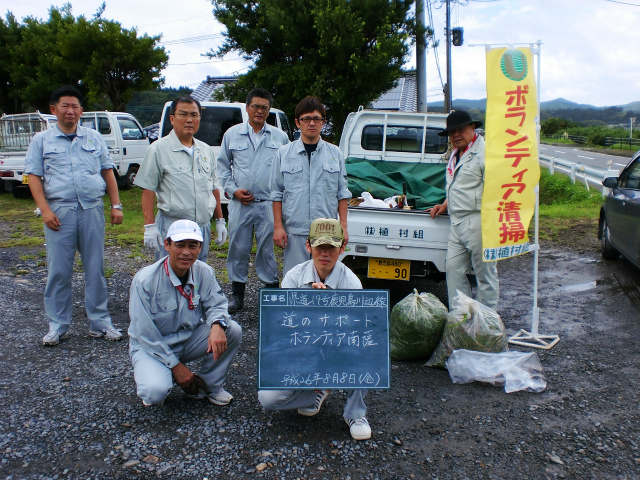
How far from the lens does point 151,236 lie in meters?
4.18

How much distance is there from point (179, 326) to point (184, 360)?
25 centimetres

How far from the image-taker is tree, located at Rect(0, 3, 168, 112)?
18156mm

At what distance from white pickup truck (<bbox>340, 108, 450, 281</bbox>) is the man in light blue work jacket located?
7.11 ft

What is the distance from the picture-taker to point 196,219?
14.3 ft

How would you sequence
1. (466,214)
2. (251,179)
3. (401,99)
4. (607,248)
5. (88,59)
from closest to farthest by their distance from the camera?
(466,214)
(251,179)
(607,248)
(88,59)
(401,99)

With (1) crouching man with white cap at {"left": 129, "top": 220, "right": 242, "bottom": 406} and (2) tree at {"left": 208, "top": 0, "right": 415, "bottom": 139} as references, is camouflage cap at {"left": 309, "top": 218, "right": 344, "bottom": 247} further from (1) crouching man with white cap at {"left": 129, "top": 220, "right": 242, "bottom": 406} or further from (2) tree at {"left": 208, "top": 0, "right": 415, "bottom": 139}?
(2) tree at {"left": 208, "top": 0, "right": 415, "bottom": 139}

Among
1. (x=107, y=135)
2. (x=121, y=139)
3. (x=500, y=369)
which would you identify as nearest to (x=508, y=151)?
(x=500, y=369)

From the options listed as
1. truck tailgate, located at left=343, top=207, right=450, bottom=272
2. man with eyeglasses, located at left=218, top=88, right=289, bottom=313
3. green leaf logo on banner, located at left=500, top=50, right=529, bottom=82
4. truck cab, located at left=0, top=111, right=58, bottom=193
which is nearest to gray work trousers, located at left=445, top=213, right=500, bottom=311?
truck tailgate, located at left=343, top=207, right=450, bottom=272

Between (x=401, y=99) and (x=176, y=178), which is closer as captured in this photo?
(x=176, y=178)

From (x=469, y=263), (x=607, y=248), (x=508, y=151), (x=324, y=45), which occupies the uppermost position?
(x=324, y=45)

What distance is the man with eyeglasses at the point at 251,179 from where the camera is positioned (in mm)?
4941

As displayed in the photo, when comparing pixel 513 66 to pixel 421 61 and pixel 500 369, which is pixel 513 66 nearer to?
pixel 500 369

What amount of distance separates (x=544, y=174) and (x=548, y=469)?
14.2 meters

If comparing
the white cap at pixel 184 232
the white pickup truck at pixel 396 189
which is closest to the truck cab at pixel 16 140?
the white pickup truck at pixel 396 189
